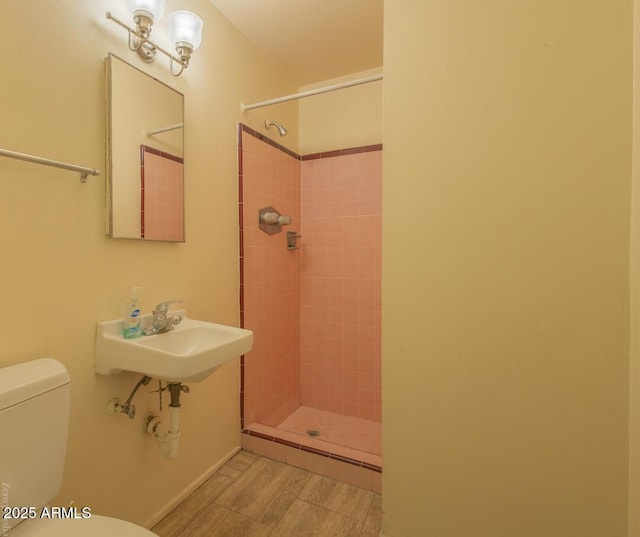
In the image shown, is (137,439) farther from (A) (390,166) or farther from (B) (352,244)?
(B) (352,244)

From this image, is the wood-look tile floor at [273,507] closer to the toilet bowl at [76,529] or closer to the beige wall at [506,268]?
the beige wall at [506,268]

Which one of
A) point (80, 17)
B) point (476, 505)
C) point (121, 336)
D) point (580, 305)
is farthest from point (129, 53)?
point (476, 505)

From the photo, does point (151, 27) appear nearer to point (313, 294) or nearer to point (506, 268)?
point (506, 268)

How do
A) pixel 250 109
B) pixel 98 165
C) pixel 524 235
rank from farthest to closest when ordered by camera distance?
pixel 250 109 → pixel 98 165 → pixel 524 235

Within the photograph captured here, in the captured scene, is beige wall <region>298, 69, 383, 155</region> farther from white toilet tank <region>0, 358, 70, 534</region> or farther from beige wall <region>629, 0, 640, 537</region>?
white toilet tank <region>0, 358, 70, 534</region>

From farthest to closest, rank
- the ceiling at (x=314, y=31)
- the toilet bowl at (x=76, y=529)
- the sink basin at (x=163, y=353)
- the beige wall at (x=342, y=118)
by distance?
1. the beige wall at (x=342, y=118)
2. the ceiling at (x=314, y=31)
3. the sink basin at (x=163, y=353)
4. the toilet bowl at (x=76, y=529)

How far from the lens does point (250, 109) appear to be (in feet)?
6.31

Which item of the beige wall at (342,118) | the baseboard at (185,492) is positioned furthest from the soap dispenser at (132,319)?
the beige wall at (342,118)

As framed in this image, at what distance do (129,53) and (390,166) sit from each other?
1.10 metres

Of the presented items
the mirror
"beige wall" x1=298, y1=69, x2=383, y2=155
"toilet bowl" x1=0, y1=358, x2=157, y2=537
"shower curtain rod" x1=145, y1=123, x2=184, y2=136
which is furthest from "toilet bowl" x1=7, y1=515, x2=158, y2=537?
"beige wall" x1=298, y1=69, x2=383, y2=155

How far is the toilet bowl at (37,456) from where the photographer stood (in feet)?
2.55

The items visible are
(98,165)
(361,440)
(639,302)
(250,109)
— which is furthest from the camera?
(361,440)

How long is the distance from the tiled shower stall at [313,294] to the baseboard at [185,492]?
8.1 inches

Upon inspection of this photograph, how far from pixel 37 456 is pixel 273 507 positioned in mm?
1006
